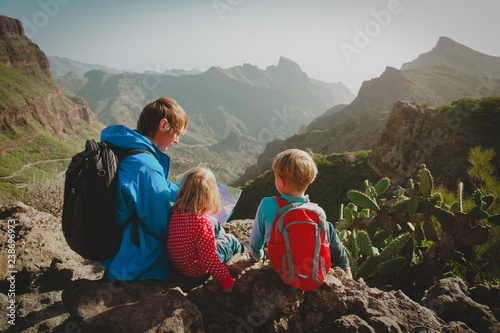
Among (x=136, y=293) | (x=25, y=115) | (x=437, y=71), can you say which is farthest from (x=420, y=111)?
(x=25, y=115)

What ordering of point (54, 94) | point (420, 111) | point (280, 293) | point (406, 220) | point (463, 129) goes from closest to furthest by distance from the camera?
point (280, 293) → point (406, 220) → point (463, 129) → point (420, 111) → point (54, 94)

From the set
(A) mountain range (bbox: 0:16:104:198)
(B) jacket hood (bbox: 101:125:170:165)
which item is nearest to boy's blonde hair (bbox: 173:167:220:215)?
(B) jacket hood (bbox: 101:125:170:165)

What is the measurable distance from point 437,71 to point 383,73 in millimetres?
22890

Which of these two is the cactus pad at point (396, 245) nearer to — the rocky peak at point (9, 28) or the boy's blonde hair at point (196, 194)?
the boy's blonde hair at point (196, 194)

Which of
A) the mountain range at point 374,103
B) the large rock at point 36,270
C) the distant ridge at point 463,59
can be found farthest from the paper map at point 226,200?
the distant ridge at point 463,59

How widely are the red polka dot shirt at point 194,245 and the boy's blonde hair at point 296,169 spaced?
91 centimetres

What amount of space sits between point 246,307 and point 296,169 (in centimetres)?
134

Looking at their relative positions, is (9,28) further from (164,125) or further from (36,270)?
(164,125)

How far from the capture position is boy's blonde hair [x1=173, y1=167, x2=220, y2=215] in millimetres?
2186

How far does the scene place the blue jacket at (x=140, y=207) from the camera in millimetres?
2006

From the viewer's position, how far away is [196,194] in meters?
2.18

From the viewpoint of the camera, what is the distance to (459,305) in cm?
215

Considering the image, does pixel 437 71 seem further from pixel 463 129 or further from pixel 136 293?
pixel 136 293

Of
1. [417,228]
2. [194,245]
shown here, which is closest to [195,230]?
[194,245]
